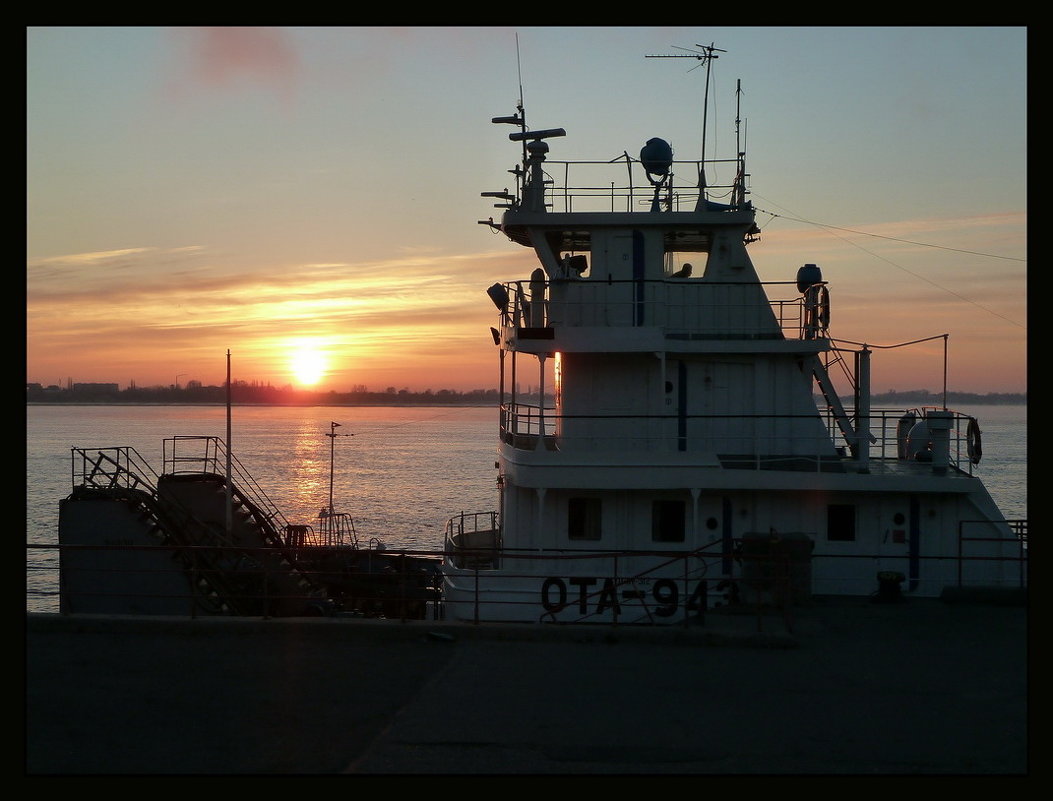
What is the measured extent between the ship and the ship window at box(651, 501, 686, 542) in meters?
0.03

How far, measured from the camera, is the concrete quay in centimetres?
933

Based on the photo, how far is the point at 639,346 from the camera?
1822 centimetres

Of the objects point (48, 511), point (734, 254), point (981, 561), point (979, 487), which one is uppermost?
point (734, 254)

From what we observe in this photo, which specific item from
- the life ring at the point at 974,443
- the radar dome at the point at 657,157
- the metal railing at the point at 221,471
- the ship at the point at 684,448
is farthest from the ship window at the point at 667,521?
the metal railing at the point at 221,471

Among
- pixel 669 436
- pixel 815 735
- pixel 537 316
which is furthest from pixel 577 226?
pixel 815 735

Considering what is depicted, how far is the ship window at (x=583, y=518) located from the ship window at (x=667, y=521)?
1012mm

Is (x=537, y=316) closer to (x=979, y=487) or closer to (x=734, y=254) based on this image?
(x=734, y=254)

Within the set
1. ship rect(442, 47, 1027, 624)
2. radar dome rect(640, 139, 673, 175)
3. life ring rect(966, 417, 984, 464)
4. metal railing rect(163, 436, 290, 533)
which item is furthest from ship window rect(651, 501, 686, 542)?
metal railing rect(163, 436, 290, 533)

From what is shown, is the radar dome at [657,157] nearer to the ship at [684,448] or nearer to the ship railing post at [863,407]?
the ship at [684,448]

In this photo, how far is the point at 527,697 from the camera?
11195mm

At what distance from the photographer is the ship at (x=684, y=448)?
17.4 m

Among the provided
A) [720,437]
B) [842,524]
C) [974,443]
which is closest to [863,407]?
[974,443]

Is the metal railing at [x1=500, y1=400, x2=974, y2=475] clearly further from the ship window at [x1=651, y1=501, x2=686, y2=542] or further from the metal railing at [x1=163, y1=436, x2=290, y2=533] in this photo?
the metal railing at [x1=163, y1=436, x2=290, y2=533]

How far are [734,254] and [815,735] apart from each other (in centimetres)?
1163
